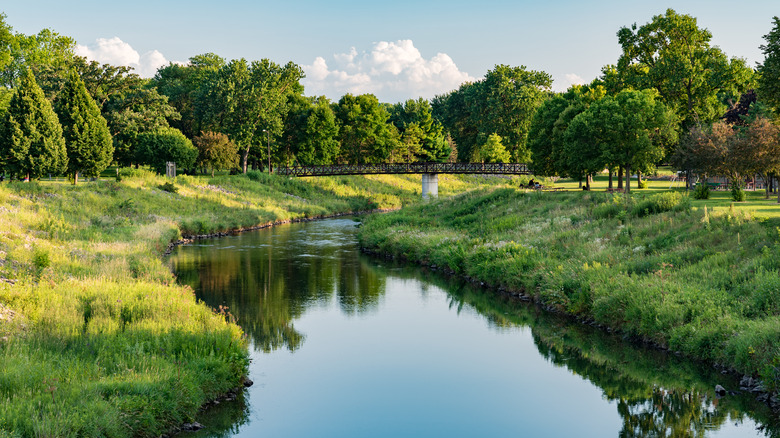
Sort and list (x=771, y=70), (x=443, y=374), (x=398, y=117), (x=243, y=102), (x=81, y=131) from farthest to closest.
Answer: (x=398, y=117) → (x=243, y=102) → (x=81, y=131) → (x=771, y=70) → (x=443, y=374)

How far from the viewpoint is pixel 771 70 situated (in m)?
31.8

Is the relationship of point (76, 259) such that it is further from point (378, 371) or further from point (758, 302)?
point (758, 302)

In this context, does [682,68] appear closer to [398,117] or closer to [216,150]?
[216,150]

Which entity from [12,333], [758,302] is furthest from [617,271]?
[12,333]

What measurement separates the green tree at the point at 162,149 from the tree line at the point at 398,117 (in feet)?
0.49

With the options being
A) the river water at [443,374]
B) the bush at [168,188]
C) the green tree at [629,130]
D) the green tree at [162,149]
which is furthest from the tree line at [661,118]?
the green tree at [162,149]

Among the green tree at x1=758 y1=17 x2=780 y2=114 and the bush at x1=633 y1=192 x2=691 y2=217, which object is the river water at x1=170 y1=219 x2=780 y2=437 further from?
the green tree at x1=758 y1=17 x2=780 y2=114

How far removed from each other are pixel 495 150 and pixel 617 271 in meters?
77.3

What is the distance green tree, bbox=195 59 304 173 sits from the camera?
77875 mm

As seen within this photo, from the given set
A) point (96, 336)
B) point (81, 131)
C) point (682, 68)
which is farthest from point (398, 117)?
point (96, 336)

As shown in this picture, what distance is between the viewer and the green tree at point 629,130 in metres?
43.5

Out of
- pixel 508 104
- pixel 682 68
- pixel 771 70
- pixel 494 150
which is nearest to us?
pixel 771 70

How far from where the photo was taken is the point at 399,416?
15.4 metres

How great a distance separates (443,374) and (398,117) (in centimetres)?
11107
